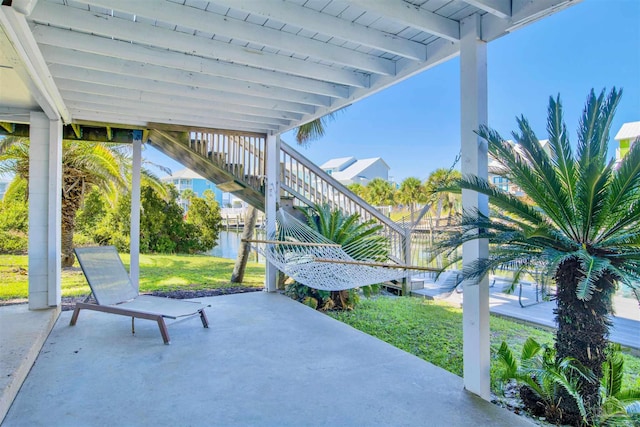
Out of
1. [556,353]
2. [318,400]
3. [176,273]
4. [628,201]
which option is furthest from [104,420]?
[176,273]

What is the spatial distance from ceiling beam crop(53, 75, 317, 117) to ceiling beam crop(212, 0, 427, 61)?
1636mm

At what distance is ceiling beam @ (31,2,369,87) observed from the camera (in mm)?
2293

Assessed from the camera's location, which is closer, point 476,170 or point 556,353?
point 556,353

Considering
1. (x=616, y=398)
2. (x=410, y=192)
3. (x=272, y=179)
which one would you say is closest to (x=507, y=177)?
(x=616, y=398)

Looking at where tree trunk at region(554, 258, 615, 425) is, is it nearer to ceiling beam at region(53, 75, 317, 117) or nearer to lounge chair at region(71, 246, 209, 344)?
lounge chair at region(71, 246, 209, 344)

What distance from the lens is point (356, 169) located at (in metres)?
25.5

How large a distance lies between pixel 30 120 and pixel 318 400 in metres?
4.09

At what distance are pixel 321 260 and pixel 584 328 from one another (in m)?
1.93

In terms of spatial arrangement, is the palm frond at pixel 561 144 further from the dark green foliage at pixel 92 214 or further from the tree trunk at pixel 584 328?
the dark green foliage at pixel 92 214

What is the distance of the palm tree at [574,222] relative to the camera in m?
1.84

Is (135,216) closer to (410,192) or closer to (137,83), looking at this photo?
(137,83)

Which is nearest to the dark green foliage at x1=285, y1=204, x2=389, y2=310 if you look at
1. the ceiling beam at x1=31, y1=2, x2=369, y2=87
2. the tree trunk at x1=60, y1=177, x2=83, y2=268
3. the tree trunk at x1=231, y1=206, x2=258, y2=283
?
the tree trunk at x1=231, y1=206, x2=258, y2=283

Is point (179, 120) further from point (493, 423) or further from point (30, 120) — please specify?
point (493, 423)

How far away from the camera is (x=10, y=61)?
244 centimetres
